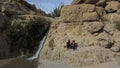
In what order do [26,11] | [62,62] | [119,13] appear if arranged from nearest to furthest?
[62,62], [119,13], [26,11]

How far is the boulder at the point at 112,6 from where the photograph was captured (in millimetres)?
38319

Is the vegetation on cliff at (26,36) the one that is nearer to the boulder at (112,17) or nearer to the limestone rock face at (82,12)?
the limestone rock face at (82,12)

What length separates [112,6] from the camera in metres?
39.0

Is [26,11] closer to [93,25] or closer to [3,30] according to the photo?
[3,30]

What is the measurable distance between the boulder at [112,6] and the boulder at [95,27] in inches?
171

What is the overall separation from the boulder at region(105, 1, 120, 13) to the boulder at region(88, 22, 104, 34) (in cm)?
433

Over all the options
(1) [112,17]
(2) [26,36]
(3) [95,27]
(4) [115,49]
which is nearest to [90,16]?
(3) [95,27]

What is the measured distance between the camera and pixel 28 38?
5184 cm

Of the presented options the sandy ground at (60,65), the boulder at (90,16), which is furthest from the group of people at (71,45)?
the boulder at (90,16)

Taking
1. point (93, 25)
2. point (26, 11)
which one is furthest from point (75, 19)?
point (26, 11)

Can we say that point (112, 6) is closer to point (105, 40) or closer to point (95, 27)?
point (95, 27)

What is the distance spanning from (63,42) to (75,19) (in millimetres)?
4106

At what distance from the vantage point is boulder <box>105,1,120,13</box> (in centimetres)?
3832

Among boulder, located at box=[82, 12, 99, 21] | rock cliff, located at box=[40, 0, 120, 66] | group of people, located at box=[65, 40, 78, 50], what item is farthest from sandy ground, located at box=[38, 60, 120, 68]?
boulder, located at box=[82, 12, 99, 21]
